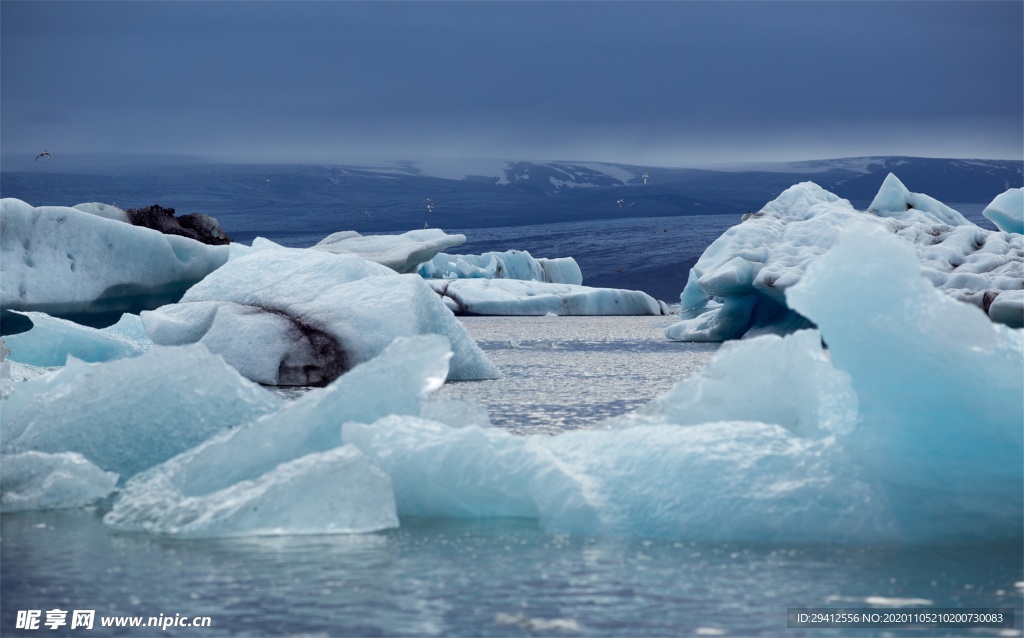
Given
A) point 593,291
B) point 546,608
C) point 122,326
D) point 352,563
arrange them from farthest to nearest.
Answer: point 593,291 < point 122,326 < point 352,563 < point 546,608

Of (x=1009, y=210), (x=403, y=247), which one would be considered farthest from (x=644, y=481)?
(x=403, y=247)

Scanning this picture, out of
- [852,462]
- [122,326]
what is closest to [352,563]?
[852,462]

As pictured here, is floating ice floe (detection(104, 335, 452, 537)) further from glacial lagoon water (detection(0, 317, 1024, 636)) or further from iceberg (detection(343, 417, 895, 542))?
iceberg (detection(343, 417, 895, 542))

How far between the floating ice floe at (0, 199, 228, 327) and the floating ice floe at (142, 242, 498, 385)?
312cm

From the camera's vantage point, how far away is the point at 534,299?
2862 cm

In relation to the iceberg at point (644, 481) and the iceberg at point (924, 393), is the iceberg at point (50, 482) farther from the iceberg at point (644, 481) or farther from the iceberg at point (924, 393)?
the iceberg at point (924, 393)

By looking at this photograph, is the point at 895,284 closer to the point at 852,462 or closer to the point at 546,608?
the point at 852,462

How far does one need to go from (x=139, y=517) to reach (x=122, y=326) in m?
7.14

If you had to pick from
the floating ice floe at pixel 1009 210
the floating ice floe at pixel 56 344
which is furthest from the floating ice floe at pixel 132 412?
the floating ice floe at pixel 1009 210

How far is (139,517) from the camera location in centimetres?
372

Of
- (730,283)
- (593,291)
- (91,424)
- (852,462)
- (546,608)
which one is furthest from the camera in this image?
(593,291)

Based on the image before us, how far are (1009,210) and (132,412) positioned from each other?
44.2 ft

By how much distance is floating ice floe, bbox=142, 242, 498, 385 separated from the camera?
7.99 meters

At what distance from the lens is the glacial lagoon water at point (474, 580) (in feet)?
8.64
